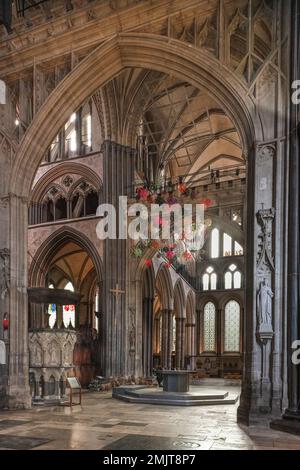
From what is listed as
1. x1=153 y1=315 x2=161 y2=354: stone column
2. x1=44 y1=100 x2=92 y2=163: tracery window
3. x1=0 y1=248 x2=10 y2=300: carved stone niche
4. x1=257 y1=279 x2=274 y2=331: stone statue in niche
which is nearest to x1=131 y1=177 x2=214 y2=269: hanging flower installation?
x1=44 y1=100 x2=92 y2=163: tracery window

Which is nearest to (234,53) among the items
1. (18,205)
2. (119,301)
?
(18,205)

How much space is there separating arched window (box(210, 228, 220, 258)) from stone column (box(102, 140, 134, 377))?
12.9 metres

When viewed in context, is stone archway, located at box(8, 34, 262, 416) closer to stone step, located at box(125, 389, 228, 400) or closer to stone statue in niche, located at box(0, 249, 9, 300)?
stone statue in niche, located at box(0, 249, 9, 300)

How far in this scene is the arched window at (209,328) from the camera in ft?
100

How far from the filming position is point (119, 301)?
1873cm

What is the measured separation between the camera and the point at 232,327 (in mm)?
30125

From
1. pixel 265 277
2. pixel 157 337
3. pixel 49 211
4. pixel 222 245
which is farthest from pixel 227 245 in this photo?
pixel 265 277

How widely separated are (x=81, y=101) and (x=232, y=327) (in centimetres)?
2112

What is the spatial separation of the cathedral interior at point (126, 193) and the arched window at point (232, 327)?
8.12 metres

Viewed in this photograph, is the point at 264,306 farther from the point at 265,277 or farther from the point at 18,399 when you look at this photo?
the point at 18,399

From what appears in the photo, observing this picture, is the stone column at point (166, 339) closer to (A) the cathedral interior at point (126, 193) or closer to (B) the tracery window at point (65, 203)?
(A) the cathedral interior at point (126, 193)

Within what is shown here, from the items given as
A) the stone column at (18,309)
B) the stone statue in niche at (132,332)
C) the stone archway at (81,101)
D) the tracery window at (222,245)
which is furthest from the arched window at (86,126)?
the tracery window at (222,245)

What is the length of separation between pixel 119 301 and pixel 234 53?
1005 cm

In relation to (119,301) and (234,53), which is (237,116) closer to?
(234,53)
